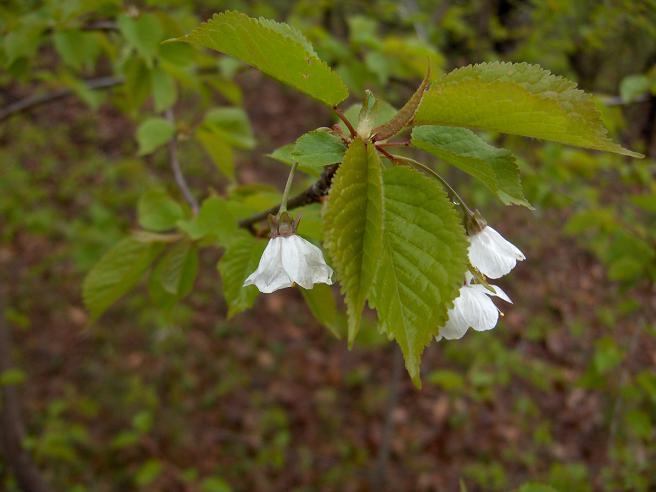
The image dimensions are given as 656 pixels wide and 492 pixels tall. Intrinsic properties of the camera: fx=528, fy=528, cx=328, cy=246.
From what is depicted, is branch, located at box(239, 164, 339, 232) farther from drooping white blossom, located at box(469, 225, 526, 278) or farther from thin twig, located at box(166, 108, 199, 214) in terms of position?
thin twig, located at box(166, 108, 199, 214)

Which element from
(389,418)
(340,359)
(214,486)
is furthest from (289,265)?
(340,359)

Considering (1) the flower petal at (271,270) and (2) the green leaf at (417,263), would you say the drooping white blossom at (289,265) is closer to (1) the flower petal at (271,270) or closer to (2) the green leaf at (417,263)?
(1) the flower petal at (271,270)

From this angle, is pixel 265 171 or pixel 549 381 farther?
pixel 265 171

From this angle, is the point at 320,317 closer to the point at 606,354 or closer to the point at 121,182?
the point at 606,354

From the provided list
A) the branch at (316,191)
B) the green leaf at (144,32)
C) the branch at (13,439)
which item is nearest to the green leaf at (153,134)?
the green leaf at (144,32)

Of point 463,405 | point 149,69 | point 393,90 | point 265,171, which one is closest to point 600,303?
point 463,405

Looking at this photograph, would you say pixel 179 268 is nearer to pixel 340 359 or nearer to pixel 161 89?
pixel 161 89

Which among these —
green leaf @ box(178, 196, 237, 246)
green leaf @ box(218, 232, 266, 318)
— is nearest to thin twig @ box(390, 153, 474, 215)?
green leaf @ box(218, 232, 266, 318)

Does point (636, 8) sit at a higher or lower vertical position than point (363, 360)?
higher
